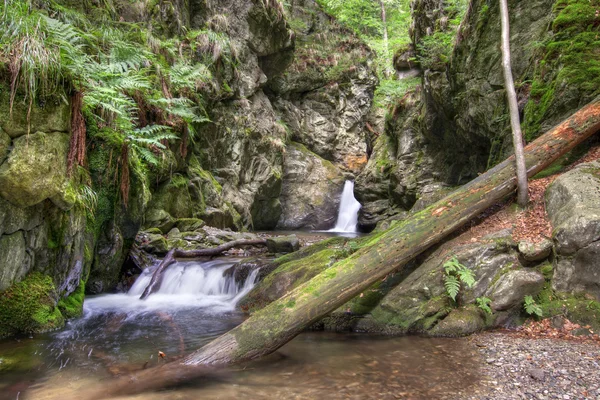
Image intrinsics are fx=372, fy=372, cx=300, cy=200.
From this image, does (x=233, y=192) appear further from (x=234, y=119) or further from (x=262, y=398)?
(x=262, y=398)

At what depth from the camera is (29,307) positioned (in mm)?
5285

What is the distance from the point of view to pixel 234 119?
17.2 metres

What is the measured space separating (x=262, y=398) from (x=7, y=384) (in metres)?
2.75

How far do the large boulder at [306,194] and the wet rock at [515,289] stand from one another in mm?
17174

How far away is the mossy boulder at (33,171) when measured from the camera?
4.42m

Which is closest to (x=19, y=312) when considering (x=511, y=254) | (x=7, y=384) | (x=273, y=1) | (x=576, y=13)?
(x=7, y=384)

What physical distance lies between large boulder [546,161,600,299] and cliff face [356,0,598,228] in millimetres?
2462

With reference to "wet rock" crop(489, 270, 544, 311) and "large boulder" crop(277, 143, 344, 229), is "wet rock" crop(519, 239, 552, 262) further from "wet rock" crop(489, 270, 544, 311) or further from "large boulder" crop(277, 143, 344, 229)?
"large boulder" crop(277, 143, 344, 229)

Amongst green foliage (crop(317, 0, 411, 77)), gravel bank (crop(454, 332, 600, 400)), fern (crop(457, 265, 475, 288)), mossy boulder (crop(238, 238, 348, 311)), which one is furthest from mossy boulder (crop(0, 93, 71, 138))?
green foliage (crop(317, 0, 411, 77))

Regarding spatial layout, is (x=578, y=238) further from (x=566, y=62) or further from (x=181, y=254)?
(x=181, y=254)

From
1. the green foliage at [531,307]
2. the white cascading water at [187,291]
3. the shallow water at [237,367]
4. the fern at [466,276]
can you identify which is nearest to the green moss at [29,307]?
the shallow water at [237,367]

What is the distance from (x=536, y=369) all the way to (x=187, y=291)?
7.12 meters

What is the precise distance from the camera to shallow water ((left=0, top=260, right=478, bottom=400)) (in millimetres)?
3840

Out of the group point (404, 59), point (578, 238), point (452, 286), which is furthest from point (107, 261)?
point (404, 59)
